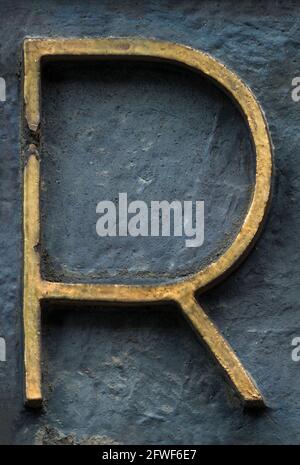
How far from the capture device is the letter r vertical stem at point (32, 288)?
12.5ft

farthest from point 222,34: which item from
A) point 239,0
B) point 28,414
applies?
point 28,414

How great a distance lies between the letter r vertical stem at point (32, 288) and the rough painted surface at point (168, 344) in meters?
0.05

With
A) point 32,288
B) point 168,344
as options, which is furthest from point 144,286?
point 32,288

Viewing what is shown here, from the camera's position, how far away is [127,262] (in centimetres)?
394

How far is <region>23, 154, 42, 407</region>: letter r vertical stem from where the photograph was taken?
3818 millimetres

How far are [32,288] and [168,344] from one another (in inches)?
13.7

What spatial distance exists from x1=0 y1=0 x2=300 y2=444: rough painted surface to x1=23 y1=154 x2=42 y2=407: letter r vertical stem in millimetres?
46

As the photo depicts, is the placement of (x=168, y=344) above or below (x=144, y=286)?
below

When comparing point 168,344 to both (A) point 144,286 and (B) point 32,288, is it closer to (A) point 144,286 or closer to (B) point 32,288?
(A) point 144,286

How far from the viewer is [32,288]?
386cm

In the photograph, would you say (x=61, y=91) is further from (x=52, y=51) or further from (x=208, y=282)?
(x=208, y=282)

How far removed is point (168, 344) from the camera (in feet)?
12.8

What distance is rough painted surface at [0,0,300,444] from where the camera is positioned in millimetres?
3842

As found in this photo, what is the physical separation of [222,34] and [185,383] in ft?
2.85
